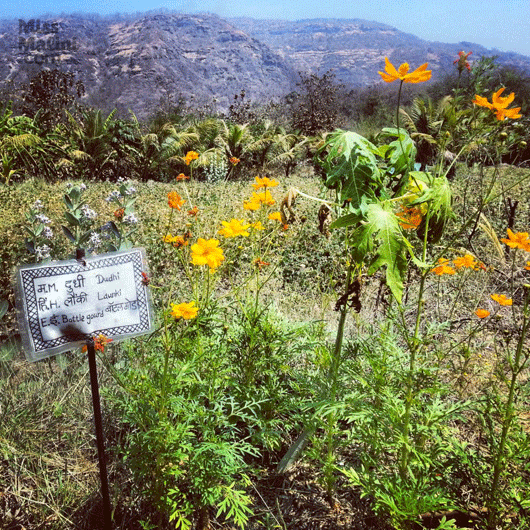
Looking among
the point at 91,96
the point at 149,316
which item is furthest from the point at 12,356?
the point at 91,96

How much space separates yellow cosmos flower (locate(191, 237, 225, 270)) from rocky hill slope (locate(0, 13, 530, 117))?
2285 cm

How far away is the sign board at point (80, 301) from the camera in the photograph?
1.20 m

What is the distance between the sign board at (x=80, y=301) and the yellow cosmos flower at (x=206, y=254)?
0.19 metres

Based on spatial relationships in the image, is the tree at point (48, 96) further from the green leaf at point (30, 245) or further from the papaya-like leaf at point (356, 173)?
the papaya-like leaf at point (356, 173)

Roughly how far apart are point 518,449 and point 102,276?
1.38 metres

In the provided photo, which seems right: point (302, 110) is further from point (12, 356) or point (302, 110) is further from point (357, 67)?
point (357, 67)

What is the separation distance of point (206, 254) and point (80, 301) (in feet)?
1.34

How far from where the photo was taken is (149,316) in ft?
4.58

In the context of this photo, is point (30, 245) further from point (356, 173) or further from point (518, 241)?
point (518, 241)

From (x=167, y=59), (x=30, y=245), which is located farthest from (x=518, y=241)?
(x=167, y=59)

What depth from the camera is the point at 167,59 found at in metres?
57.3

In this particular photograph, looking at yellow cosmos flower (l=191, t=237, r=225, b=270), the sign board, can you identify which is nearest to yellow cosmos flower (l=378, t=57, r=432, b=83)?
yellow cosmos flower (l=191, t=237, r=225, b=270)

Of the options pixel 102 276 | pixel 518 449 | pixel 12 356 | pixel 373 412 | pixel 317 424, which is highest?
pixel 102 276

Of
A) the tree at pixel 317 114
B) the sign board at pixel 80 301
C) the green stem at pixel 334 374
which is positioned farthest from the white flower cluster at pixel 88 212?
the tree at pixel 317 114
